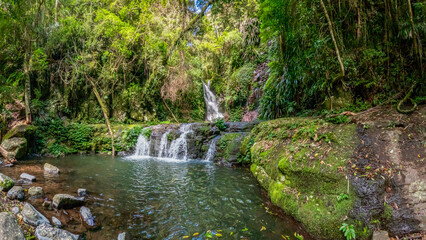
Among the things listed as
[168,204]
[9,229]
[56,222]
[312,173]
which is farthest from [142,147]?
[312,173]

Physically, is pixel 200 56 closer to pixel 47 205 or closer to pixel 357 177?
pixel 47 205

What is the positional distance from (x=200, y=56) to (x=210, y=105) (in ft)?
13.3

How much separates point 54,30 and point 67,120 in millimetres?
4942

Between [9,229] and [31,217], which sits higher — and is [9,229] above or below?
above

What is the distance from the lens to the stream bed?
3133 mm

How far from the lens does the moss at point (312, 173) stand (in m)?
2.93

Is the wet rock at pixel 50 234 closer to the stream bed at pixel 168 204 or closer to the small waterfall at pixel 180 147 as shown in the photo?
the stream bed at pixel 168 204

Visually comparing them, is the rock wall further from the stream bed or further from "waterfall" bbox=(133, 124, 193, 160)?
"waterfall" bbox=(133, 124, 193, 160)

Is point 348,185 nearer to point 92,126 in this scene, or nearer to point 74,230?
point 74,230

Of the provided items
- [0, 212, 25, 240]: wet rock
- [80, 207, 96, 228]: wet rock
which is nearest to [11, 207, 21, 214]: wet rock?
[0, 212, 25, 240]: wet rock

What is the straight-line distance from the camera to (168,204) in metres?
4.15

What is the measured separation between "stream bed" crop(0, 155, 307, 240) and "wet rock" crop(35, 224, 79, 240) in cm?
32

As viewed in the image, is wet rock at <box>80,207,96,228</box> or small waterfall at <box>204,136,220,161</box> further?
small waterfall at <box>204,136,220,161</box>

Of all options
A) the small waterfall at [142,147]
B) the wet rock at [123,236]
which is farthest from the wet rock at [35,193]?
the small waterfall at [142,147]
